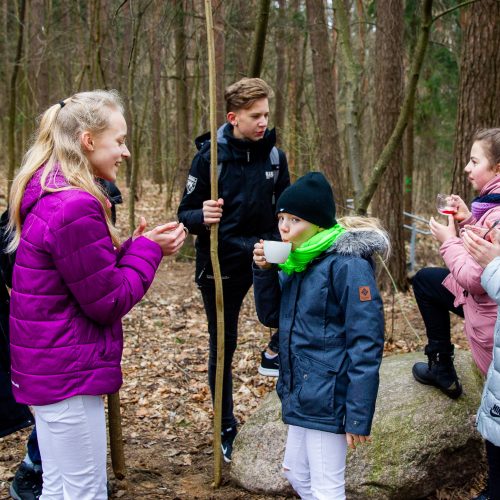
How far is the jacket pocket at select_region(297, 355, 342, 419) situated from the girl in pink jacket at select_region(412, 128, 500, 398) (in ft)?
3.07

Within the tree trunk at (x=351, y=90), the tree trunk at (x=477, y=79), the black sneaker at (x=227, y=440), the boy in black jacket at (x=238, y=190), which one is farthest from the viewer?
the tree trunk at (x=351, y=90)

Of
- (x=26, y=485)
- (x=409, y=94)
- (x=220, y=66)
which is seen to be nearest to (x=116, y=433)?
(x=26, y=485)

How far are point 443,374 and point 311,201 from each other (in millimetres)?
1600

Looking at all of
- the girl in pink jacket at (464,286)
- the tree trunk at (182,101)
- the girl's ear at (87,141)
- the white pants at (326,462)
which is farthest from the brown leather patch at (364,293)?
the tree trunk at (182,101)

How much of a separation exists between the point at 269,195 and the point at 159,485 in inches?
75.1

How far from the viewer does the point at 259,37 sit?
3.61 metres

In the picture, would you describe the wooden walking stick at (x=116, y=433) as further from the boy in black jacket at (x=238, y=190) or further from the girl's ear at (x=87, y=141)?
the girl's ear at (x=87, y=141)

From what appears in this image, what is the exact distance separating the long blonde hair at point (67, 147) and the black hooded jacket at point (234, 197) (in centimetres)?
101

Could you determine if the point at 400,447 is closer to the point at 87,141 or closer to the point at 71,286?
the point at 71,286

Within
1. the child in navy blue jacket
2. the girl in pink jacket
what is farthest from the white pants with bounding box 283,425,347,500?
the girl in pink jacket

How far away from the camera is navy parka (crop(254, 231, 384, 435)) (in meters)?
2.41

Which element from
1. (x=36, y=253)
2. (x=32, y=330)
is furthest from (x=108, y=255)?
(x=32, y=330)

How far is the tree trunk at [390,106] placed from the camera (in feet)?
26.7

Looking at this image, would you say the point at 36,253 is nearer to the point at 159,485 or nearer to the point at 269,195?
the point at 269,195
